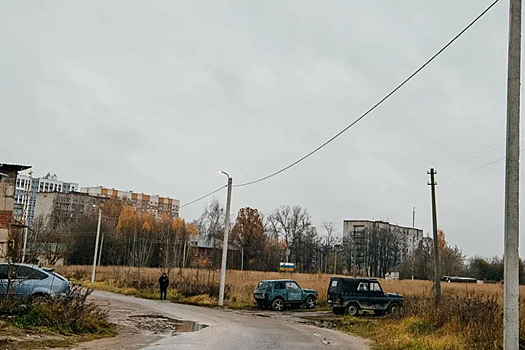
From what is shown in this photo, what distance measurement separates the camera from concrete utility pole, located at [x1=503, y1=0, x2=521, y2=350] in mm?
9531

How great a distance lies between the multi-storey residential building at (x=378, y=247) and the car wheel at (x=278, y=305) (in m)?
67.0

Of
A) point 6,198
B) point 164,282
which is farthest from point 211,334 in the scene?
point 164,282

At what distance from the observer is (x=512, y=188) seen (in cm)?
976

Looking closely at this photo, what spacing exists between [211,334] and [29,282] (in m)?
5.80

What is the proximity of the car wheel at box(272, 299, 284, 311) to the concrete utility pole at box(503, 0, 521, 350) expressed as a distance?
22.4 meters

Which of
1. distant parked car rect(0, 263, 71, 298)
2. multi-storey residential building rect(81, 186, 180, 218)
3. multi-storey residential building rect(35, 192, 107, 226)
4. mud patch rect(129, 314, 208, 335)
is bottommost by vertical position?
mud patch rect(129, 314, 208, 335)

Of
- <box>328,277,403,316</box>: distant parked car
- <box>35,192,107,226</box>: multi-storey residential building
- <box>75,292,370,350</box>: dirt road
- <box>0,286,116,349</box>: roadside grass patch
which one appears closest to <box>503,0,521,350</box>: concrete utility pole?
<box>75,292,370,350</box>: dirt road

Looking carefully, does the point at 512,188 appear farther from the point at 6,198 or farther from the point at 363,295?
the point at 363,295

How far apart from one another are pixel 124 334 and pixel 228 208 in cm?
1771

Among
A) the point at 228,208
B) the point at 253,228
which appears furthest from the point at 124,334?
the point at 253,228

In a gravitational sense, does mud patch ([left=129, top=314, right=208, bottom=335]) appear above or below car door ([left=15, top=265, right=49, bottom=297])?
below

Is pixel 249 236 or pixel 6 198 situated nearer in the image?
pixel 6 198

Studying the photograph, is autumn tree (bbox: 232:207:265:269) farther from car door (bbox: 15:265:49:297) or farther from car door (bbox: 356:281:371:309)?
car door (bbox: 15:265:49:297)

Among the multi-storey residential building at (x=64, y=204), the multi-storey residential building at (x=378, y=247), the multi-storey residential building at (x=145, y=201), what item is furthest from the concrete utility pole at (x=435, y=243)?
the multi-storey residential building at (x=145, y=201)
